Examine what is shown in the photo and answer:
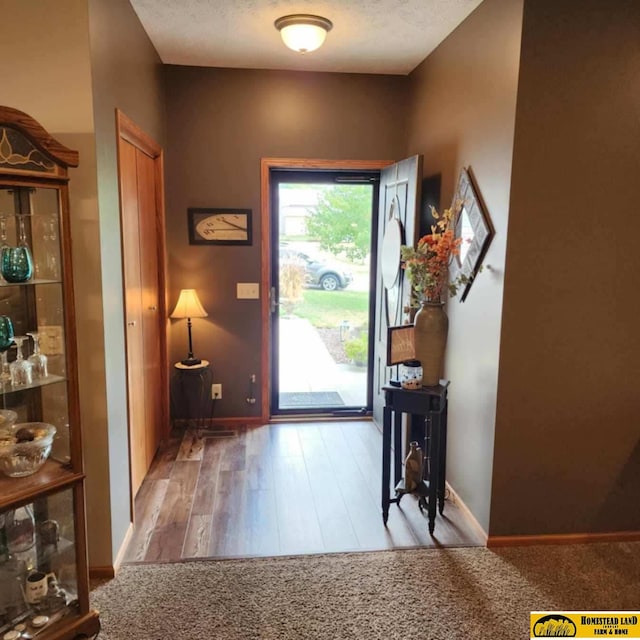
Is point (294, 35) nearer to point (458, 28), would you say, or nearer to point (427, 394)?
point (458, 28)

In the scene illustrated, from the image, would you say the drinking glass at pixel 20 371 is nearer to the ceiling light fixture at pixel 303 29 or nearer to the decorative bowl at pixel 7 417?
the decorative bowl at pixel 7 417

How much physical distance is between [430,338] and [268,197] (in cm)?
196

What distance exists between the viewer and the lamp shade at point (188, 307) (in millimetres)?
3936

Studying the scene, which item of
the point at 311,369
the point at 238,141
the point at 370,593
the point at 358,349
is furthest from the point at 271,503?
the point at 238,141

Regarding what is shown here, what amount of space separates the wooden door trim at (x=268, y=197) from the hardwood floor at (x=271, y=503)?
75 centimetres

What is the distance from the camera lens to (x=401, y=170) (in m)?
3.65

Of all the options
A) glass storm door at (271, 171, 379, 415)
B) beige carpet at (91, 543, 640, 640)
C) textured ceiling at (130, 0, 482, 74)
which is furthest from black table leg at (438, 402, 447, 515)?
textured ceiling at (130, 0, 482, 74)

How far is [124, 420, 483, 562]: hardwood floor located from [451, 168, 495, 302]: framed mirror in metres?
1.28

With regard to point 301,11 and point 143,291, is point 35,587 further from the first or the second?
point 301,11

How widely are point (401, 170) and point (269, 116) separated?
1119 millimetres

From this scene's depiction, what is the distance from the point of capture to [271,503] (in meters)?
3.12

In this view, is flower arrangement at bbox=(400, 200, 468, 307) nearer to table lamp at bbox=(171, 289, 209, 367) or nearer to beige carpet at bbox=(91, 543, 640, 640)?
beige carpet at bbox=(91, 543, 640, 640)

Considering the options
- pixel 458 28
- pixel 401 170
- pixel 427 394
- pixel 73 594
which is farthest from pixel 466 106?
pixel 73 594

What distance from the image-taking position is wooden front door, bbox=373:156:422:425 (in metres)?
3.44
